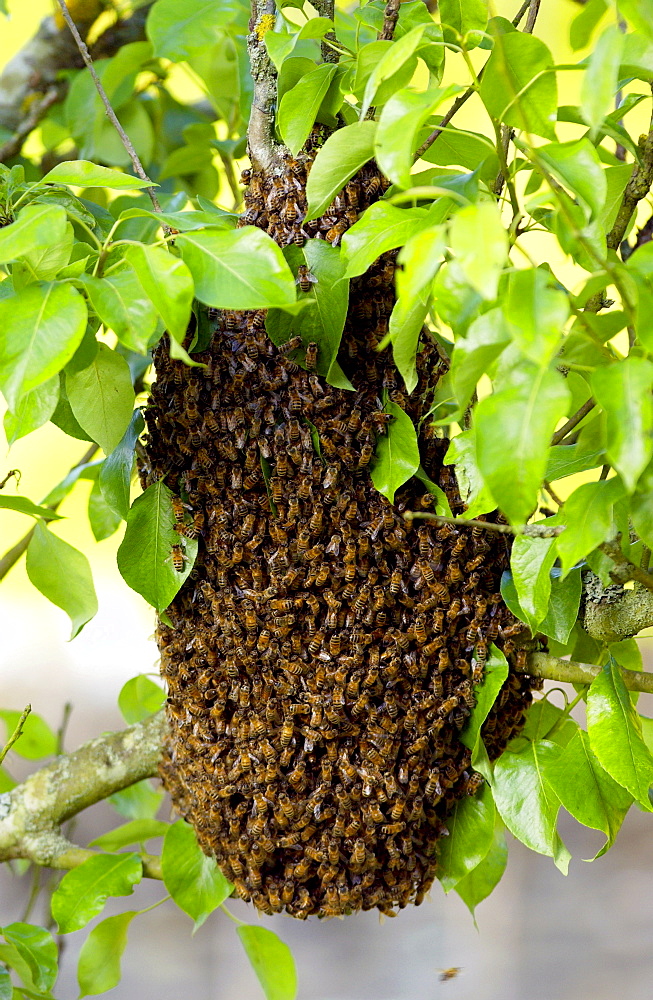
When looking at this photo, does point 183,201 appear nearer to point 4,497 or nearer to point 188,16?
point 188,16

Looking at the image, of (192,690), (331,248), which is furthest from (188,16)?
(192,690)

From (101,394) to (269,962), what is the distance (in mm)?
594

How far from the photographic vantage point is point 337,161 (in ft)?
1.57

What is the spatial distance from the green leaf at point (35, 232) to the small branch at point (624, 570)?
0.32m

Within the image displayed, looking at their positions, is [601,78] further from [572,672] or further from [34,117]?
[34,117]

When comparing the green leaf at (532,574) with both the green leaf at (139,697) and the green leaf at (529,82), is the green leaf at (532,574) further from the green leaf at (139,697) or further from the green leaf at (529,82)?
the green leaf at (139,697)

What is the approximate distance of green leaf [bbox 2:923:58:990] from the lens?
2.39 ft

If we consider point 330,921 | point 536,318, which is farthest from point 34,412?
point 330,921

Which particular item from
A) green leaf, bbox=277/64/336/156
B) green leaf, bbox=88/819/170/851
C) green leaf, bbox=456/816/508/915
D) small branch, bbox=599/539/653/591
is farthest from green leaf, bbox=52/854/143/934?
green leaf, bbox=277/64/336/156

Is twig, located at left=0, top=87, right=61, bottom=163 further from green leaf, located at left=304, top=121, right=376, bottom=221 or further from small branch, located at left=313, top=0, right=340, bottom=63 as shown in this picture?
green leaf, located at left=304, top=121, right=376, bottom=221

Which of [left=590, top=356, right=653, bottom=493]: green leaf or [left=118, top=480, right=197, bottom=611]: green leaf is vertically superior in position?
[left=590, top=356, right=653, bottom=493]: green leaf

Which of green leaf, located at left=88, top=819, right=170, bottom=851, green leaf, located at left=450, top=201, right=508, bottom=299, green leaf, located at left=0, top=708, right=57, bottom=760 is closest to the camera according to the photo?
green leaf, located at left=450, top=201, right=508, bottom=299

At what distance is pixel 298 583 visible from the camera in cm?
57

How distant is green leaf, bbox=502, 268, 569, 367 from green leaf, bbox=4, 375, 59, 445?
253mm
